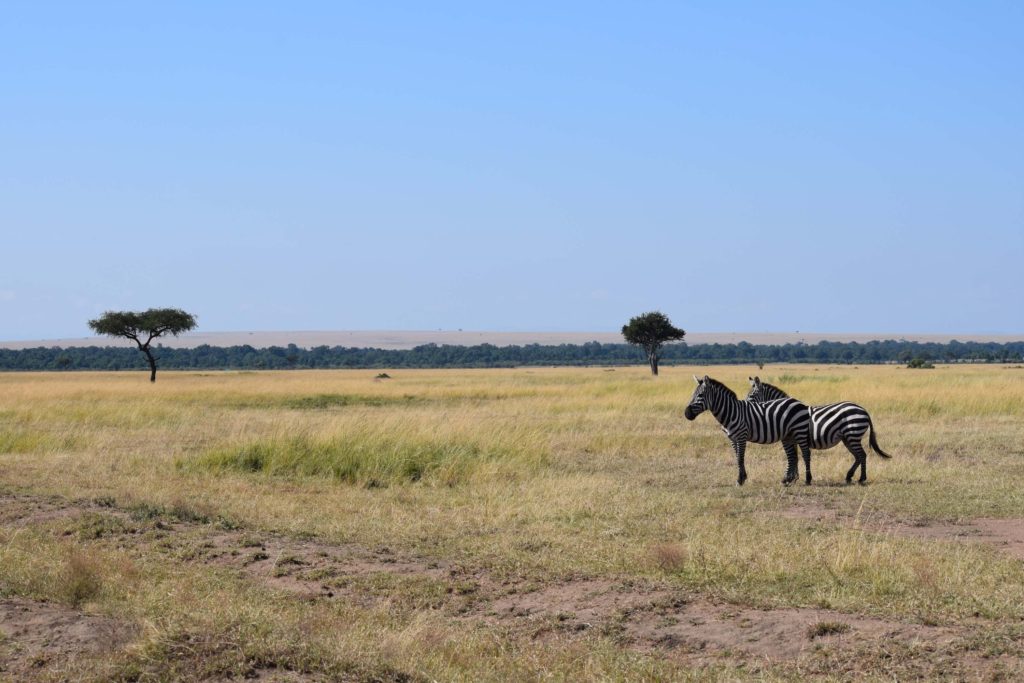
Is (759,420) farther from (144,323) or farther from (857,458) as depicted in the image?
(144,323)

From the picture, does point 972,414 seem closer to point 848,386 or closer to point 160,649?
point 848,386

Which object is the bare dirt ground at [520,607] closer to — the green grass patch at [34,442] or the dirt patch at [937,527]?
the dirt patch at [937,527]

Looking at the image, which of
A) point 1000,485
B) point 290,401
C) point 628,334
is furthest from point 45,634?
A: point 628,334

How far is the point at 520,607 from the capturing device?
8.17 metres

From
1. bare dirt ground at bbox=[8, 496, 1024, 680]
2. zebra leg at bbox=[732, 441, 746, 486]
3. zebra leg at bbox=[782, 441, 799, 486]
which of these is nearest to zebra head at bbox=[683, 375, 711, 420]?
zebra leg at bbox=[732, 441, 746, 486]

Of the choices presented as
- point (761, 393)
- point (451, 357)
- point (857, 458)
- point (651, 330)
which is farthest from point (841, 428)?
point (451, 357)

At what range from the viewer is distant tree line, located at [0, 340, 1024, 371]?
122125mm

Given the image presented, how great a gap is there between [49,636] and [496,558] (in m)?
3.95

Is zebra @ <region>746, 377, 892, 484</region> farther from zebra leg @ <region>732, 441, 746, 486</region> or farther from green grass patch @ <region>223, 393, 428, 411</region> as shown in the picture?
green grass patch @ <region>223, 393, 428, 411</region>

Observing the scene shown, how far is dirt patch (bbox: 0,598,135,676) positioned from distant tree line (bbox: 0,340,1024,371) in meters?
106

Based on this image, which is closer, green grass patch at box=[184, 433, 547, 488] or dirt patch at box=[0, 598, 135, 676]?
dirt patch at box=[0, 598, 135, 676]

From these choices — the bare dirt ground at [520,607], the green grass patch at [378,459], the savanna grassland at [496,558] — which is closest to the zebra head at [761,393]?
the savanna grassland at [496,558]

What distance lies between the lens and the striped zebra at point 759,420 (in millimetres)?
14961

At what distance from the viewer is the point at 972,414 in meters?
25.2
